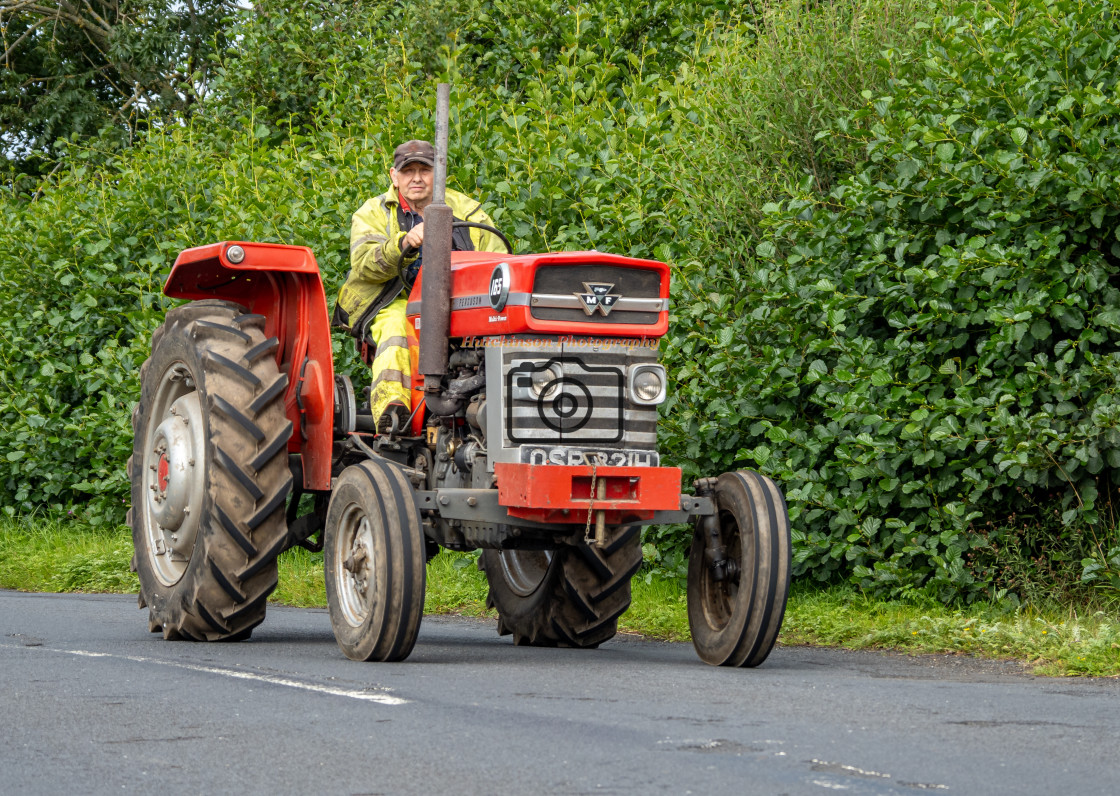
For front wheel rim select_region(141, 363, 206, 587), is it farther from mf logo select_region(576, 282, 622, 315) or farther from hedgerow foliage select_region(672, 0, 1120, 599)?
hedgerow foliage select_region(672, 0, 1120, 599)

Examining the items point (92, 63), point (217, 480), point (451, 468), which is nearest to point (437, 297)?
point (451, 468)

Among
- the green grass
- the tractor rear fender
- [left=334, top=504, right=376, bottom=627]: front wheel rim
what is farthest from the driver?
the green grass

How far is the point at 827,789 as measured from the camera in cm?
407

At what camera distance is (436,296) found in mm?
7043

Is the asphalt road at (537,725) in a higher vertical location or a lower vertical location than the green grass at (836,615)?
lower

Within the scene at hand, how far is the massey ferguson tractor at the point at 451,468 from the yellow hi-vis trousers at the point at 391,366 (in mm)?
59

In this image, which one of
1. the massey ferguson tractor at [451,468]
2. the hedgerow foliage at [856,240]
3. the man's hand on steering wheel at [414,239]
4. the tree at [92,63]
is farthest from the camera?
the tree at [92,63]

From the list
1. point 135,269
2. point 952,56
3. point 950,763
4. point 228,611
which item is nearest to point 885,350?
point 952,56

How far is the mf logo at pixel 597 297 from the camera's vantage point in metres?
6.64

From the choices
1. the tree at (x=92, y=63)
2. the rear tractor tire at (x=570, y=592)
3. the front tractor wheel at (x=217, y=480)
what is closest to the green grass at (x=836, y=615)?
the rear tractor tire at (x=570, y=592)

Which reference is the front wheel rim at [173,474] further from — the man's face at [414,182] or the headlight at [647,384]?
the headlight at [647,384]

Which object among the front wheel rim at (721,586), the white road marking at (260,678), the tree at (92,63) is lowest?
the white road marking at (260,678)

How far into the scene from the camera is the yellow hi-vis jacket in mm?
7758

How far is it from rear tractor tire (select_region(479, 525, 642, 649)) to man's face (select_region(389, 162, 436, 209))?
1.93 metres
